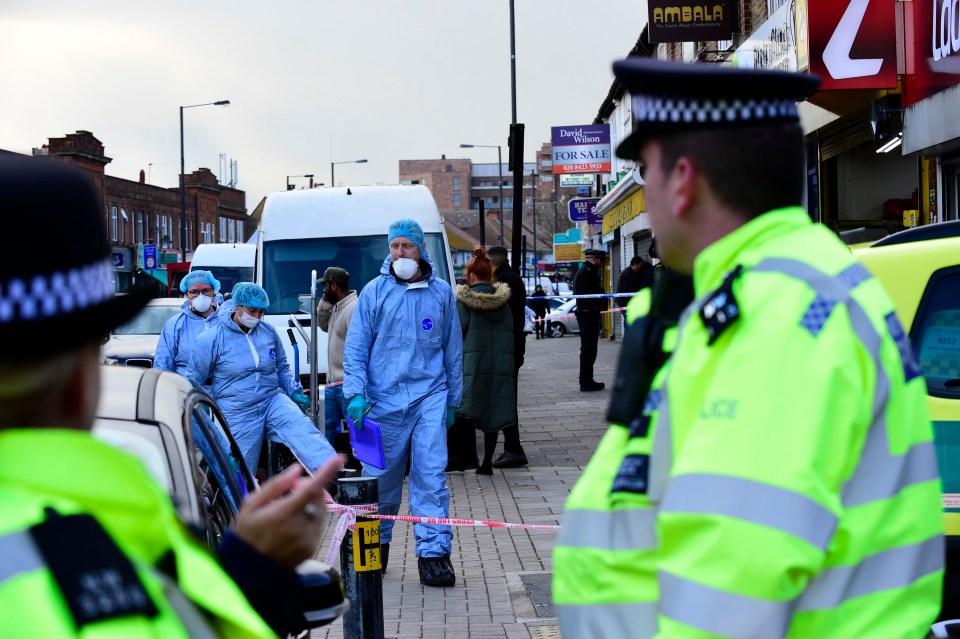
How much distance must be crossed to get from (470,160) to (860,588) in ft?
574

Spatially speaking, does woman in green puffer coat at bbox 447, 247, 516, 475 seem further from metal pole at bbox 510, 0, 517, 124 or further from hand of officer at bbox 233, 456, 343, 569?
metal pole at bbox 510, 0, 517, 124

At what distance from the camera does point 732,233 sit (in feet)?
6.54

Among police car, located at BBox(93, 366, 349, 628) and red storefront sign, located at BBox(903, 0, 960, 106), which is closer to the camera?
police car, located at BBox(93, 366, 349, 628)

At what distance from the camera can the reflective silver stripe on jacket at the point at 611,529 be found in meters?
1.97

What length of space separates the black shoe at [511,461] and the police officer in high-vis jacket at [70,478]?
34.2ft

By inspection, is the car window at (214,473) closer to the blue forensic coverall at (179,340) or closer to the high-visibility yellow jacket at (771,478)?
the high-visibility yellow jacket at (771,478)

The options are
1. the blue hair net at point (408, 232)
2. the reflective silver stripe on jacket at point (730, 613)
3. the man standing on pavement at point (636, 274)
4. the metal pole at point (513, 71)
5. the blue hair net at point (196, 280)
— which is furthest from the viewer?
the metal pole at point (513, 71)

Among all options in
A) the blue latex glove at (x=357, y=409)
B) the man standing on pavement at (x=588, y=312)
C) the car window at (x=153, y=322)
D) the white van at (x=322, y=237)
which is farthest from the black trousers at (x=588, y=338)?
the blue latex glove at (x=357, y=409)

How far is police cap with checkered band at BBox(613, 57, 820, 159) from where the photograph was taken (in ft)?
6.49

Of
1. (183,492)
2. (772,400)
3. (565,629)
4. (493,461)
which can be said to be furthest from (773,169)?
(493,461)

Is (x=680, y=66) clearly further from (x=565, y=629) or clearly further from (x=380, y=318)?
(x=380, y=318)

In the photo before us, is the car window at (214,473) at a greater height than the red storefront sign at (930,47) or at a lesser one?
lesser

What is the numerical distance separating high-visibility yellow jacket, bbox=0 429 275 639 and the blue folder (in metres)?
5.74

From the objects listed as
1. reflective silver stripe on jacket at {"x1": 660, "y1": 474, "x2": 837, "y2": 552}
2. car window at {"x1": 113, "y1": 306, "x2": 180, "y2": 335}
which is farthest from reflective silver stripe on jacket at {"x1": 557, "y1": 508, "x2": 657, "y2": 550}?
car window at {"x1": 113, "y1": 306, "x2": 180, "y2": 335}
